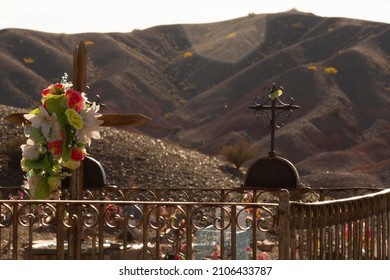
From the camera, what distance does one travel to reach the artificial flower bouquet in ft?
25.2

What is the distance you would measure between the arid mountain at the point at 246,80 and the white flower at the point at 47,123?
2592 cm

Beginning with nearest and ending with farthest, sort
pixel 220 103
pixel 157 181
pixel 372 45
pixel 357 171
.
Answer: pixel 157 181, pixel 357 171, pixel 220 103, pixel 372 45

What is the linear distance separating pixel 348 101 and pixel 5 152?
1204 inches

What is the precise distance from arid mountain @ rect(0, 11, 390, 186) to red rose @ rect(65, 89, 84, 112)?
1018 inches

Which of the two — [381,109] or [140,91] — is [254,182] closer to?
[381,109]

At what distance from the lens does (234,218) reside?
7176 millimetres

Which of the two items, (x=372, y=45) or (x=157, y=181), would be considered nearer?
(x=157, y=181)

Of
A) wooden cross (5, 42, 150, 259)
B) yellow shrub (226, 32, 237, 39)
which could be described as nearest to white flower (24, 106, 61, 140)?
wooden cross (5, 42, 150, 259)

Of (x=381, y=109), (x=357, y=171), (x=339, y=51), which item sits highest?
(x=339, y=51)

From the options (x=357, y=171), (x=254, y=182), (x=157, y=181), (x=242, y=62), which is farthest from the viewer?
(x=242, y=62)

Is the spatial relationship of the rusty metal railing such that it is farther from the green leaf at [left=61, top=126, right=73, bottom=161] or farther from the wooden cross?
the green leaf at [left=61, top=126, right=73, bottom=161]

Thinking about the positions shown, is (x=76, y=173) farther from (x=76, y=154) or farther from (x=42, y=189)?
(x=76, y=154)

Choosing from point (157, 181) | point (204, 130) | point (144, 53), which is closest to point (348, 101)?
point (204, 130)

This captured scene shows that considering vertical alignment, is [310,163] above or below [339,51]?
below
